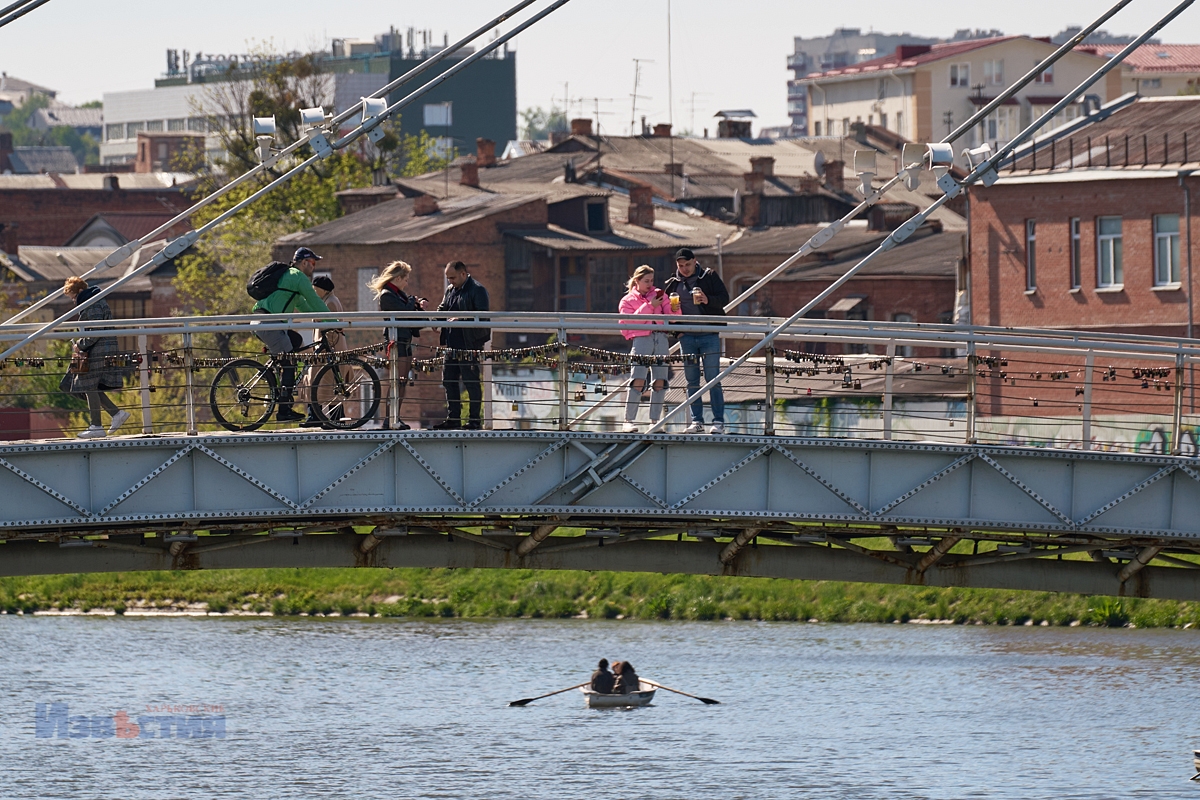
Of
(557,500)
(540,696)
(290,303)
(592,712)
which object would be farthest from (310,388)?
(540,696)

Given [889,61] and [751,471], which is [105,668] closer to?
[751,471]

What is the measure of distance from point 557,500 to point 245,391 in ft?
11.9

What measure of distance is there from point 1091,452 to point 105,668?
2920 cm

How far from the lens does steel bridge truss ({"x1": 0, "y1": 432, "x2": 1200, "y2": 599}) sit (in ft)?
63.7

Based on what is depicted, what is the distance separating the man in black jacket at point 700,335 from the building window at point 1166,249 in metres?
29.5

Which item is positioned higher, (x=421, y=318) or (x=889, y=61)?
(x=889, y=61)

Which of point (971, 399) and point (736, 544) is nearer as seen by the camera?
point (971, 399)

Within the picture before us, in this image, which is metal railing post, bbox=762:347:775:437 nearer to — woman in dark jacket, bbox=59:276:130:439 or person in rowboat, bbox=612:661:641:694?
woman in dark jacket, bbox=59:276:130:439

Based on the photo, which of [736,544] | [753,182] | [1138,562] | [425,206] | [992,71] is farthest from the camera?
[992,71]

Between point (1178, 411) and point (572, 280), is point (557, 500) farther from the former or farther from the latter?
point (572, 280)

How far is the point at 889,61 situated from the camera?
127 m

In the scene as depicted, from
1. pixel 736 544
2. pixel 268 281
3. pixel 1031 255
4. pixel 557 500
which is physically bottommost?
pixel 736 544

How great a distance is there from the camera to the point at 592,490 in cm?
1984

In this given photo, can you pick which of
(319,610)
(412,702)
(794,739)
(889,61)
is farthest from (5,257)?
(889,61)
